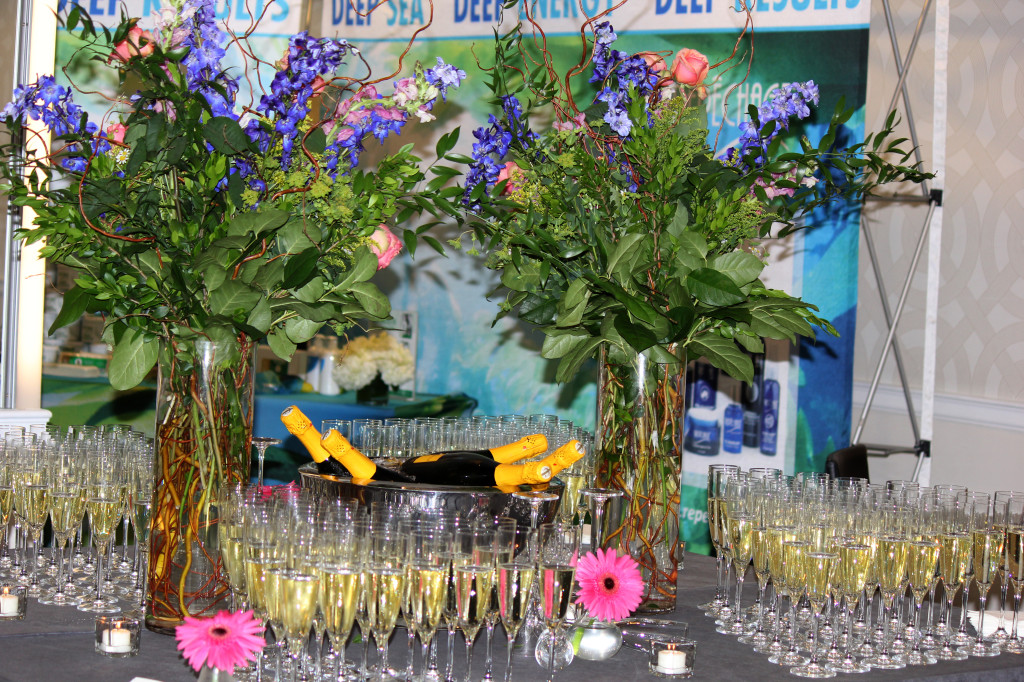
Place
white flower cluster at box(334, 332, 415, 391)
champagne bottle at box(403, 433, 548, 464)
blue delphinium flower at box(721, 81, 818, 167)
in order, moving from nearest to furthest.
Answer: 1. blue delphinium flower at box(721, 81, 818, 167)
2. champagne bottle at box(403, 433, 548, 464)
3. white flower cluster at box(334, 332, 415, 391)

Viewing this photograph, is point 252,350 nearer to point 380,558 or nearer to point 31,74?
point 380,558

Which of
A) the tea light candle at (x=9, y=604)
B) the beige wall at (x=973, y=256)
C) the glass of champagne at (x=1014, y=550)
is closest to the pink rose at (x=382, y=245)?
the tea light candle at (x=9, y=604)

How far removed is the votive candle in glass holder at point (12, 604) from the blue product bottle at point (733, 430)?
2.80 metres

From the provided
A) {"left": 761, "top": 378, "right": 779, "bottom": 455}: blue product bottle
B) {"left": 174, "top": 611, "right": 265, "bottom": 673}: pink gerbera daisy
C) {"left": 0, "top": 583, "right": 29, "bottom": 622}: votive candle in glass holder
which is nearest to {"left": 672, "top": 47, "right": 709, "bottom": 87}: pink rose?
{"left": 174, "top": 611, "right": 265, "bottom": 673}: pink gerbera daisy

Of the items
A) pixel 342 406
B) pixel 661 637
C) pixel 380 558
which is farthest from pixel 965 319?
pixel 380 558

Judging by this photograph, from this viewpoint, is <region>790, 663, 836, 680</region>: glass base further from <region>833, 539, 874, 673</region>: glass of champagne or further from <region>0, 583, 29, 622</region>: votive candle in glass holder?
<region>0, 583, 29, 622</region>: votive candle in glass holder

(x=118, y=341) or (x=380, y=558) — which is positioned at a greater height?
(x=118, y=341)

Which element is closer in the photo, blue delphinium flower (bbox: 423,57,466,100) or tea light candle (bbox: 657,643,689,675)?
tea light candle (bbox: 657,643,689,675)

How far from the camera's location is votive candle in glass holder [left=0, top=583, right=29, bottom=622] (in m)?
1.74

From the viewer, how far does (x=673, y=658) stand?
5.29 ft

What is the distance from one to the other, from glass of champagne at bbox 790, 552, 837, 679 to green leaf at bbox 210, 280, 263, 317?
0.97 m

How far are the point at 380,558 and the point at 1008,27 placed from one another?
13.2 ft

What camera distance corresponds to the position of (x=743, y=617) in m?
1.96

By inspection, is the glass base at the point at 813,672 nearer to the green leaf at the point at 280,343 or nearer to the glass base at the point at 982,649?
the glass base at the point at 982,649
